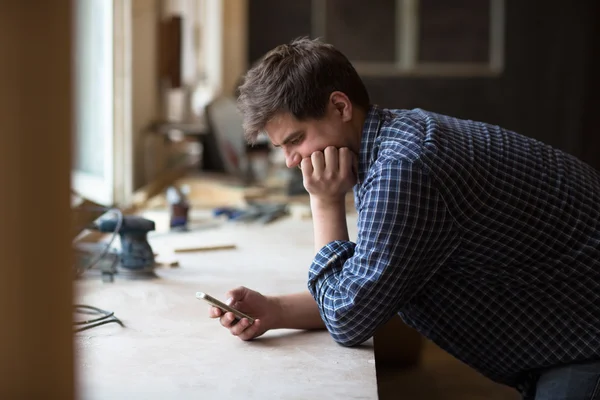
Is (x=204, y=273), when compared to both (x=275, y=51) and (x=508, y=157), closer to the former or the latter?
(x=275, y=51)

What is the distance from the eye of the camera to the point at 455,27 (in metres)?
8.70

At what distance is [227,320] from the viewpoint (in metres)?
1.75

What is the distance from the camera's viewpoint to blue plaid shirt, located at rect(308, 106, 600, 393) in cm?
159

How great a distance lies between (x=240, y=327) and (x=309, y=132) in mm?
443

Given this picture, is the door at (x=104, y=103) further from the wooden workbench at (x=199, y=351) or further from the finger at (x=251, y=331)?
the finger at (x=251, y=331)

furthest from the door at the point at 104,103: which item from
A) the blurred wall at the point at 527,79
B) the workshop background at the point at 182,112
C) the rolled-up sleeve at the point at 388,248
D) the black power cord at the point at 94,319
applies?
the blurred wall at the point at 527,79

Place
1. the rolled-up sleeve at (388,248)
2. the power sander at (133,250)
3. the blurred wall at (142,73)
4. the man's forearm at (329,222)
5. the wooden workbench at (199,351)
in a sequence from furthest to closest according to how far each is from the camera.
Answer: the blurred wall at (142,73)
the power sander at (133,250)
the man's forearm at (329,222)
the rolled-up sleeve at (388,248)
the wooden workbench at (199,351)

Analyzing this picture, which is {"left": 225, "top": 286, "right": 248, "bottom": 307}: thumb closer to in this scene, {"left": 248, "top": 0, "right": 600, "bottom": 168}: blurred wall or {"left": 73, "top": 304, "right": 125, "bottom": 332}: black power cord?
{"left": 73, "top": 304, "right": 125, "bottom": 332}: black power cord

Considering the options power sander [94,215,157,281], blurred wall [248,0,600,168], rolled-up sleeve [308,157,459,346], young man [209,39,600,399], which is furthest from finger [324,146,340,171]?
blurred wall [248,0,600,168]

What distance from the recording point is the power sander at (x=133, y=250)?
7.55 feet


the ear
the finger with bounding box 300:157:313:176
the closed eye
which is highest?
the ear

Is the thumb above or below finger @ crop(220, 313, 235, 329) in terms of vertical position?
above

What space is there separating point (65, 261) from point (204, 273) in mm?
1591

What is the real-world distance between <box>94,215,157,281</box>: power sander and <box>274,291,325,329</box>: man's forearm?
59 cm
